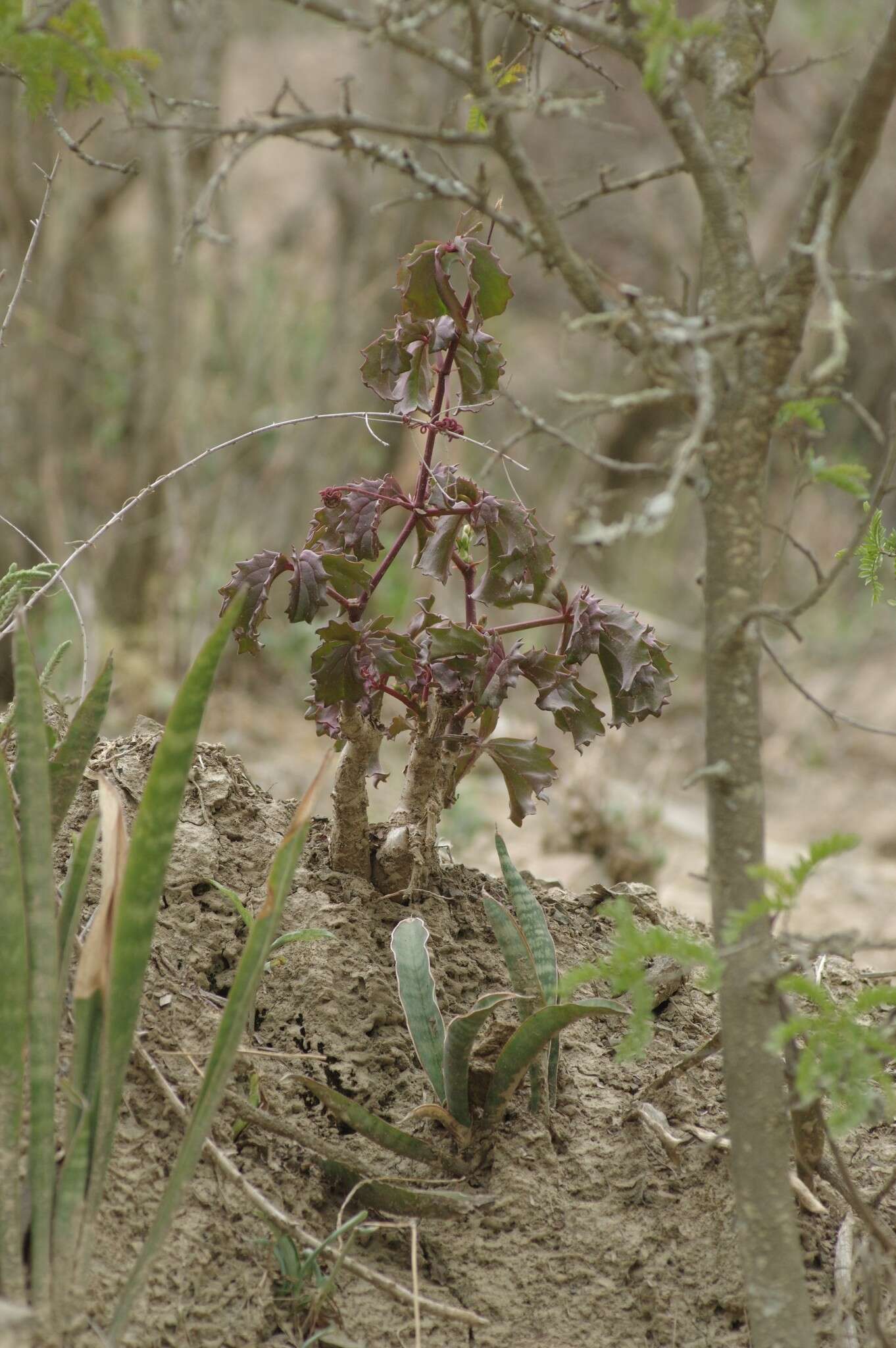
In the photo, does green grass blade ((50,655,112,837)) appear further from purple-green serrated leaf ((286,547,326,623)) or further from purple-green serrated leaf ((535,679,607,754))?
purple-green serrated leaf ((535,679,607,754))

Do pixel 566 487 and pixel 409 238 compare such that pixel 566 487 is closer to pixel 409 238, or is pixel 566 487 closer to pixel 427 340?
pixel 409 238

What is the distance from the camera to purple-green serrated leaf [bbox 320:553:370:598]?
1.59 metres

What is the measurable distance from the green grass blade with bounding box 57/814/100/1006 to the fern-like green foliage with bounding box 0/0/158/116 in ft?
2.67

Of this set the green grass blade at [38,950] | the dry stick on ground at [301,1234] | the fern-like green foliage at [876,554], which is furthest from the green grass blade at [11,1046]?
the fern-like green foliage at [876,554]

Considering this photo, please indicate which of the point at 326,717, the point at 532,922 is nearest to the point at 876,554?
the point at 532,922

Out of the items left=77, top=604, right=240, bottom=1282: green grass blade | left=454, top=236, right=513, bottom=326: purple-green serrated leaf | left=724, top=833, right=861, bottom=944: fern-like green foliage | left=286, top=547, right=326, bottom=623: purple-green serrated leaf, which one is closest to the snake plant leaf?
left=77, top=604, right=240, bottom=1282: green grass blade

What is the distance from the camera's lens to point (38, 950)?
Result: 1188 mm

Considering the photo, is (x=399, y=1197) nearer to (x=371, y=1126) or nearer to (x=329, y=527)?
(x=371, y=1126)

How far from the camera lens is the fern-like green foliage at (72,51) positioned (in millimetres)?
1142

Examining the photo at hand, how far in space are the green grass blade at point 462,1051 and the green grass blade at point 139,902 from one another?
1.49ft

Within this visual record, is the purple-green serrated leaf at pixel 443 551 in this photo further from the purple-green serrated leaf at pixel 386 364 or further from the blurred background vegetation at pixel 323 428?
the blurred background vegetation at pixel 323 428

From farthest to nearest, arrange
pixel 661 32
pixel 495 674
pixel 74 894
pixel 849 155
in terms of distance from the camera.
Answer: pixel 495 674, pixel 74 894, pixel 849 155, pixel 661 32

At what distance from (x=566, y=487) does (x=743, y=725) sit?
6763mm

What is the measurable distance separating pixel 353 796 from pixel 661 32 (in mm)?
1161
